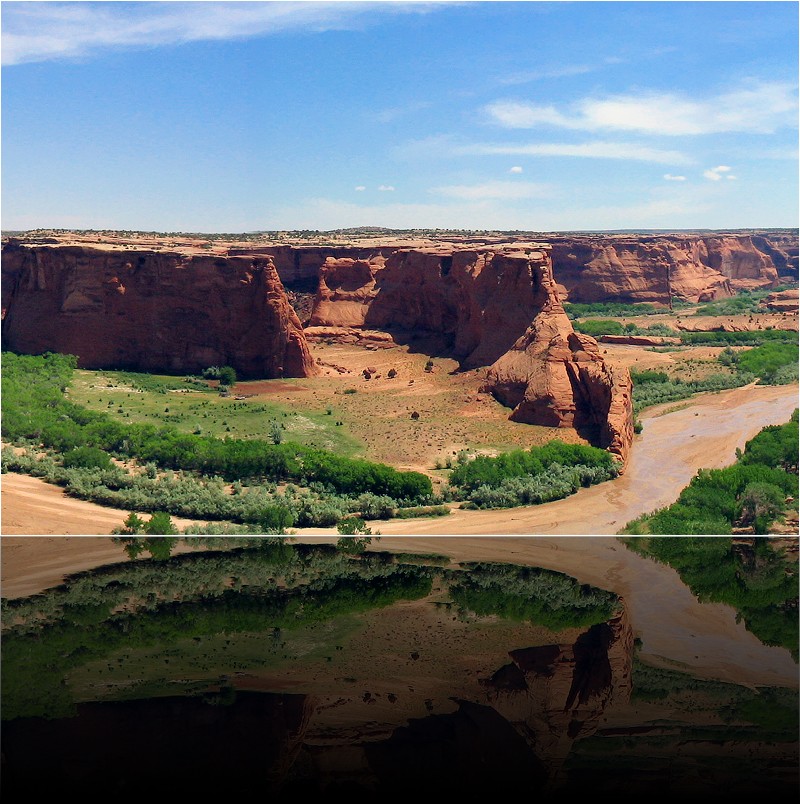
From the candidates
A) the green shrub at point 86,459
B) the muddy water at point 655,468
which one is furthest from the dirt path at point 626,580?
Result: the green shrub at point 86,459

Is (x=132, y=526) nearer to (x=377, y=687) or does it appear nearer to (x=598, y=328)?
(x=377, y=687)

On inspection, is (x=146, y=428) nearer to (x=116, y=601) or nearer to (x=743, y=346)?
(x=116, y=601)

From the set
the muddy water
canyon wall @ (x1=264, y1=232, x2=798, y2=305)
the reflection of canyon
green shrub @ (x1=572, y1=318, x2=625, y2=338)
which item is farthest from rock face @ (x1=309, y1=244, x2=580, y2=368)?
the reflection of canyon

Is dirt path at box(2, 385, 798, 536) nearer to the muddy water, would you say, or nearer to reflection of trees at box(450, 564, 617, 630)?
the muddy water

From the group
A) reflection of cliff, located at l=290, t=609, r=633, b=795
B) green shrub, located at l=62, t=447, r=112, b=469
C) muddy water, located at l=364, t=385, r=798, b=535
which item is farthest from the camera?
green shrub, located at l=62, t=447, r=112, b=469

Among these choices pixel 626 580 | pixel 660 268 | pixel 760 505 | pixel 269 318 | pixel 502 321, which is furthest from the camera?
pixel 660 268

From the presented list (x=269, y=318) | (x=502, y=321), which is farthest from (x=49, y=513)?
(x=502, y=321)
